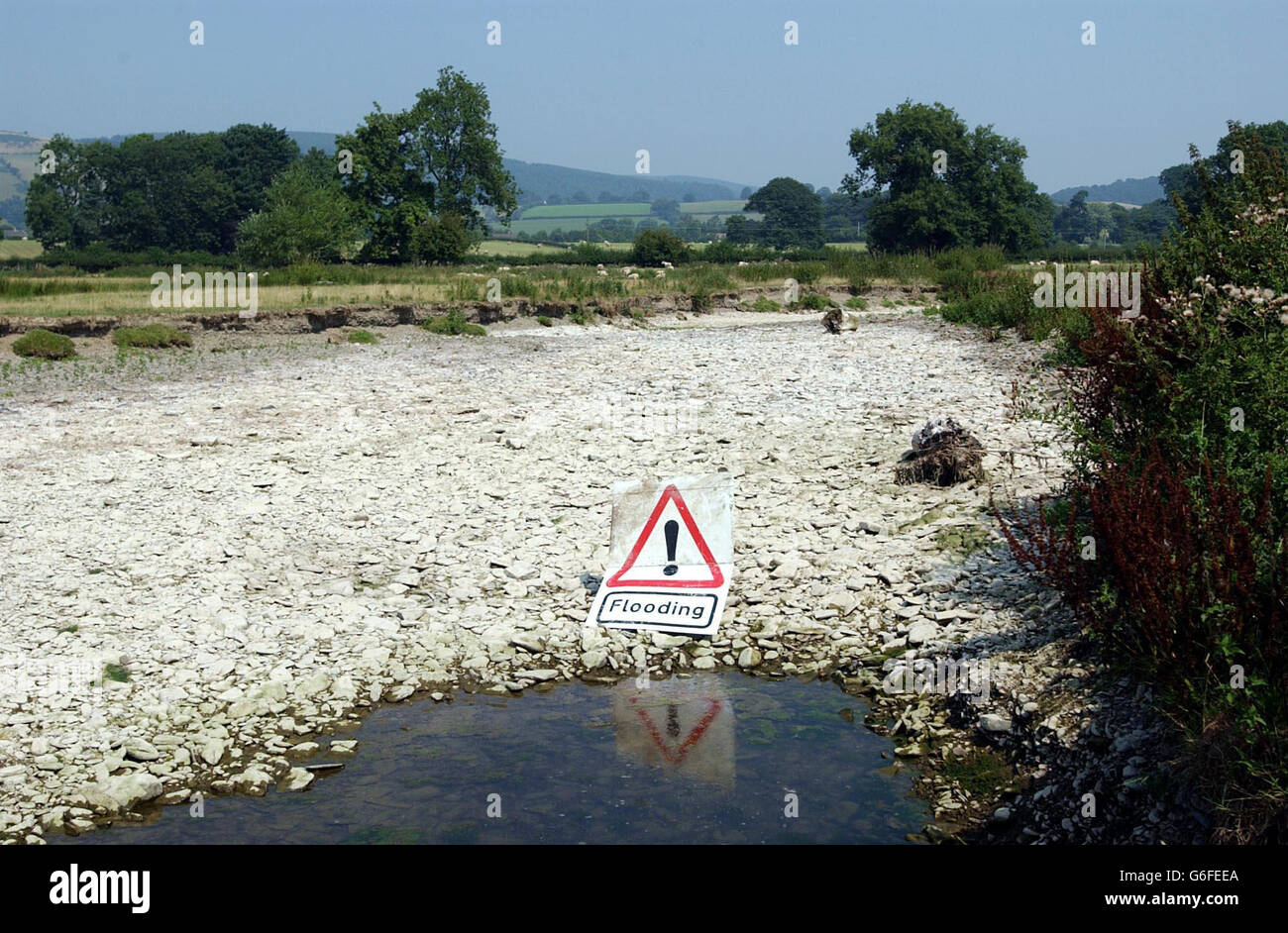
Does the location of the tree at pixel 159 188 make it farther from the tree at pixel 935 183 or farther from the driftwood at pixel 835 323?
the driftwood at pixel 835 323

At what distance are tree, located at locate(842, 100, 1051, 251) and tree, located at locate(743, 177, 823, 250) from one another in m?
33.2

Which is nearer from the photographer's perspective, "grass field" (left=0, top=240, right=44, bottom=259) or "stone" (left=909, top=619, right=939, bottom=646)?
"stone" (left=909, top=619, right=939, bottom=646)

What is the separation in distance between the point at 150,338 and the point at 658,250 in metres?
34.9

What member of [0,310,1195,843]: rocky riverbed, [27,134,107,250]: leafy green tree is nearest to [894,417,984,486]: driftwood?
[0,310,1195,843]: rocky riverbed

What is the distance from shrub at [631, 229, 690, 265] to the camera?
53250mm

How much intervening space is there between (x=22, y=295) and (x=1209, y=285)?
1035 inches

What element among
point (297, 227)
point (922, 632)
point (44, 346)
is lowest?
point (922, 632)

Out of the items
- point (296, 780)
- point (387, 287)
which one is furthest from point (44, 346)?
point (296, 780)

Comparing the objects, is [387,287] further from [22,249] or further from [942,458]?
[22,249]

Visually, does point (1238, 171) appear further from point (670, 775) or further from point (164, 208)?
point (164, 208)

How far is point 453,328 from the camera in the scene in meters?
24.7

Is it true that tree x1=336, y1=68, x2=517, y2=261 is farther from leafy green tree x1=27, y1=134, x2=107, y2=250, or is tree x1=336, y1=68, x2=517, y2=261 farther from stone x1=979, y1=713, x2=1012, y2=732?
stone x1=979, y1=713, x2=1012, y2=732

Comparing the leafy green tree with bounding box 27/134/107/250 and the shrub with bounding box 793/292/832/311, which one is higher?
the leafy green tree with bounding box 27/134/107/250

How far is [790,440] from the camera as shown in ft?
42.3
